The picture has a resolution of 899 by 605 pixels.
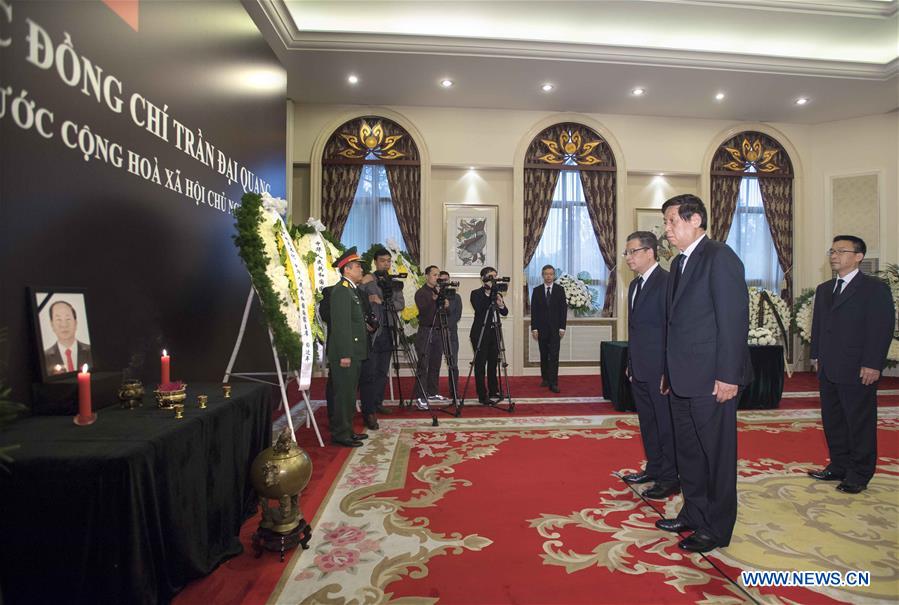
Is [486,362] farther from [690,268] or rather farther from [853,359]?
[690,268]

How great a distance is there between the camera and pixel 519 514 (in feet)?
8.55

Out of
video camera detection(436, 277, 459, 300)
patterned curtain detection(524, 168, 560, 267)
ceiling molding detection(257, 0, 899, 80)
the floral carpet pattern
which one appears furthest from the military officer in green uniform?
patterned curtain detection(524, 168, 560, 267)

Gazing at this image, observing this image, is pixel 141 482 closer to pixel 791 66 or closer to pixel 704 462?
pixel 704 462

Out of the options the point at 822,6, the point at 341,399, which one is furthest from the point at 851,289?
the point at 822,6

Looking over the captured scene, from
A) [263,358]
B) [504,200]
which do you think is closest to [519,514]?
[263,358]

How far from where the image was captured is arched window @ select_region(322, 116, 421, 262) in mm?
7723

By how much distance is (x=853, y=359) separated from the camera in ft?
9.75

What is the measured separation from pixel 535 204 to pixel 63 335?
22.3ft

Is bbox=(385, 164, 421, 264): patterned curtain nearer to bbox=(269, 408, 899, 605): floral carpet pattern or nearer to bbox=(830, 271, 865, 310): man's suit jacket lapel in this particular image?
bbox=(269, 408, 899, 605): floral carpet pattern

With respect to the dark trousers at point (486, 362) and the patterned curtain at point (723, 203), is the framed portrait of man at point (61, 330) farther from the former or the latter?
the patterned curtain at point (723, 203)

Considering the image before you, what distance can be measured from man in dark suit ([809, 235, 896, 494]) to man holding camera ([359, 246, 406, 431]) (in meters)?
3.36

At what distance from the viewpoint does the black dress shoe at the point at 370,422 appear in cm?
442

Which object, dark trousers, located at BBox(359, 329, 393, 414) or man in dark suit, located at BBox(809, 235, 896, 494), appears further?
→ dark trousers, located at BBox(359, 329, 393, 414)

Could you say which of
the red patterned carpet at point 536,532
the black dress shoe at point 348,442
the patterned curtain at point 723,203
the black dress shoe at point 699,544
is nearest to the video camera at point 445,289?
the red patterned carpet at point 536,532
